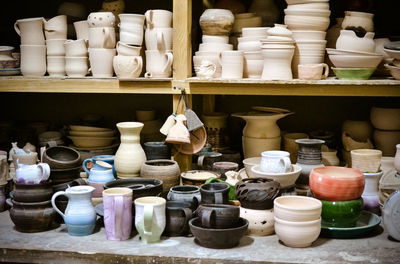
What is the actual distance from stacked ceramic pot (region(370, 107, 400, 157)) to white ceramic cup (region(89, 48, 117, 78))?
1.83m

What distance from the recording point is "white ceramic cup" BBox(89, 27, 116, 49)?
126 inches

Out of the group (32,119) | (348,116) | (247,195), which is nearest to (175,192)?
(247,195)

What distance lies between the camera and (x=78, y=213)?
2516mm

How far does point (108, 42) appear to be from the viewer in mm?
3230

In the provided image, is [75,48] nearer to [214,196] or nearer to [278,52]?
[278,52]

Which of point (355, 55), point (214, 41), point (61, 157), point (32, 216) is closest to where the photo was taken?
point (32, 216)

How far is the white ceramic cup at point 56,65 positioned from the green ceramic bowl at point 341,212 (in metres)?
1.92

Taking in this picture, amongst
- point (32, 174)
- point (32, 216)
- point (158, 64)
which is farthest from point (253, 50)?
point (32, 216)

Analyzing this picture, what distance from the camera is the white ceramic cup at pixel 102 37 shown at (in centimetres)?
320

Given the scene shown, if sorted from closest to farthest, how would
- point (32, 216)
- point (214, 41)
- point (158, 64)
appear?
1. point (32, 216)
2. point (158, 64)
3. point (214, 41)

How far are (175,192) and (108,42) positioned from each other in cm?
114

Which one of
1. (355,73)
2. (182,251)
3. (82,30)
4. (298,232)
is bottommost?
(182,251)

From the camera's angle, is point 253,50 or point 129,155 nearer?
point 129,155

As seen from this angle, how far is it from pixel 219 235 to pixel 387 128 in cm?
174
